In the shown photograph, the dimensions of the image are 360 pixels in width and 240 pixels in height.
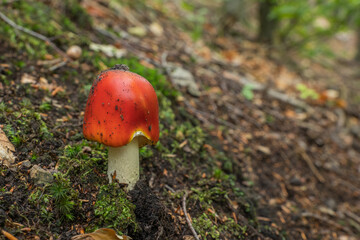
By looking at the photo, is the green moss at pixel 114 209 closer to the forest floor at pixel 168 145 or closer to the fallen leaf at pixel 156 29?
the forest floor at pixel 168 145

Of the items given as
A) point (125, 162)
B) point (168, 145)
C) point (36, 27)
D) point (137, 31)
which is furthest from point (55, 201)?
point (137, 31)

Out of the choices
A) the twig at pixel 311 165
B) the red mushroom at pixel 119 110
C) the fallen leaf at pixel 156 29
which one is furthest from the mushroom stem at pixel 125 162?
the fallen leaf at pixel 156 29

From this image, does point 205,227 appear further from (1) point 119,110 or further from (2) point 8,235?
(2) point 8,235

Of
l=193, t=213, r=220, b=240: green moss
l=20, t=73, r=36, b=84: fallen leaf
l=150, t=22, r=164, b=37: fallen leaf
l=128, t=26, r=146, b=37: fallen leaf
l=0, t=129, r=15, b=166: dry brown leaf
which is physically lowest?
l=193, t=213, r=220, b=240: green moss

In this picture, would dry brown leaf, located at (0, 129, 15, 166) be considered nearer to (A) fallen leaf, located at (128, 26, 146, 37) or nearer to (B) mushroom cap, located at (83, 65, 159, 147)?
(B) mushroom cap, located at (83, 65, 159, 147)

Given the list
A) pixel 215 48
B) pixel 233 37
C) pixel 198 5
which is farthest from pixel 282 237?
pixel 198 5

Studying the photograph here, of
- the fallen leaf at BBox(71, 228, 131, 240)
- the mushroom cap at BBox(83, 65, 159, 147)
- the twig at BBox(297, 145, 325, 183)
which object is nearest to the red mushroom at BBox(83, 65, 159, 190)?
the mushroom cap at BBox(83, 65, 159, 147)
